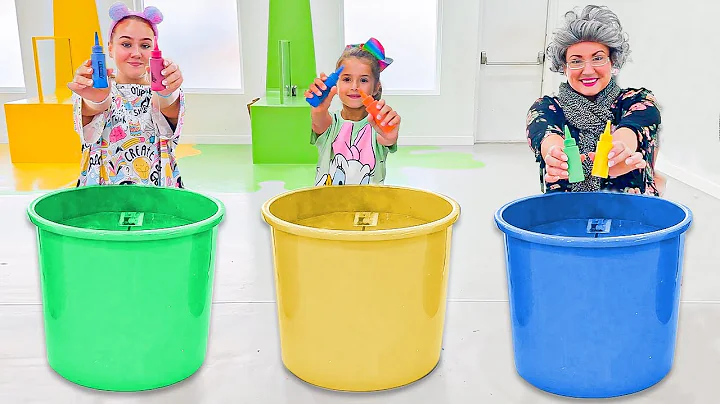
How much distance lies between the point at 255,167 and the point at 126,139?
2.71 m

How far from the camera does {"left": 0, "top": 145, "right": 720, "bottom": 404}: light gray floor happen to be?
4.90ft

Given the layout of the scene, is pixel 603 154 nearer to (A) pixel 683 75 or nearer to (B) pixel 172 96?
(B) pixel 172 96

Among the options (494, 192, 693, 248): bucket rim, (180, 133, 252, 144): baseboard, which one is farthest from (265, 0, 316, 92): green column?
(494, 192, 693, 248): bucket rim

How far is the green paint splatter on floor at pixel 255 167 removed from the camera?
4.25m

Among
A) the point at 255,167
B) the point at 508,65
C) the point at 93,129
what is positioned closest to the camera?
the point at 93,129

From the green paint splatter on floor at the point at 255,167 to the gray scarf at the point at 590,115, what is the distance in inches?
98.0

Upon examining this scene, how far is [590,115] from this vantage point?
178 centimetres

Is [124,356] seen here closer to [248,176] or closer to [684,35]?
[248,176]

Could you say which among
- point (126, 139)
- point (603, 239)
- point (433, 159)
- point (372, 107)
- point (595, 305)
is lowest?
point (433, 159)

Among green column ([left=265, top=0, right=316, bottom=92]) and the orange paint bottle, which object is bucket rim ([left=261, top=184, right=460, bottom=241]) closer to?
the orange paint bottle

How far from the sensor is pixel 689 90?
4070 mm

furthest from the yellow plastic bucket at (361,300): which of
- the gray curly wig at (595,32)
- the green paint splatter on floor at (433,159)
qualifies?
the green paint splatter on floor at (433,159)

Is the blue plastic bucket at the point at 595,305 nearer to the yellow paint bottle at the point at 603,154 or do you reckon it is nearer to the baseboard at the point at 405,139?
the yellow paint bottle at the point at 603,154

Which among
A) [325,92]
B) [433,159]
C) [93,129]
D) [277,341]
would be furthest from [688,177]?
[93,129]
